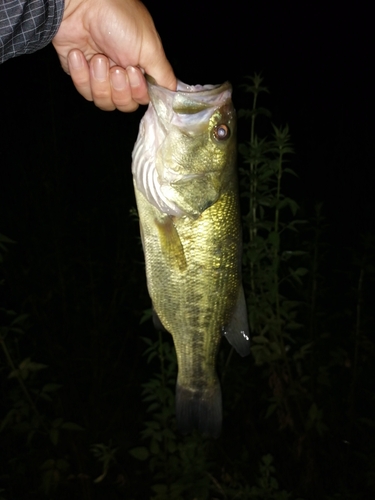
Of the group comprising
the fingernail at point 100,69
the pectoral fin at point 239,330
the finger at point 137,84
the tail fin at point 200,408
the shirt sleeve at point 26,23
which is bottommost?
the tail fin at point 200,408

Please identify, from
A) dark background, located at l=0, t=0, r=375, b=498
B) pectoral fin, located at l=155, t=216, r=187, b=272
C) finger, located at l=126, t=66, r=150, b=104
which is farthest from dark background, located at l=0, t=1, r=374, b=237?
pectoral fin, located at l=155, t=216, r=187, b=272

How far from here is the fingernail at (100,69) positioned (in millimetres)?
1837

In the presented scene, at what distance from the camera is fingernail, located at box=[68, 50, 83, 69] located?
5.99 ft

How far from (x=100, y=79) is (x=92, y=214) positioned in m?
3.33

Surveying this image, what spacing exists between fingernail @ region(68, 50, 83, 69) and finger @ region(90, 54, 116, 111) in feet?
0.14

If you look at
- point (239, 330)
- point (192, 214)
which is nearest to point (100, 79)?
point (192, 214)

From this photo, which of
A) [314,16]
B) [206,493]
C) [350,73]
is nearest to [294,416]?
[206,493]

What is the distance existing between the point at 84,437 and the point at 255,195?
7.95 ft

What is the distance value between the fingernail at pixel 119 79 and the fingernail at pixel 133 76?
22 millimetres

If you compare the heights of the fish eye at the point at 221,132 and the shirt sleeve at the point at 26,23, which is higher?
the shirt sleeve at the point at 26,23

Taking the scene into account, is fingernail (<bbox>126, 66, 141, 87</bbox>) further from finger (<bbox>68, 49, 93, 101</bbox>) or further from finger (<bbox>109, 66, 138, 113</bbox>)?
finger (<bbox>68, 49, 93, 101</bbox>)

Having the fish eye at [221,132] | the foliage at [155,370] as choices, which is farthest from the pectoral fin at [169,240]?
the foliage at [155,370]

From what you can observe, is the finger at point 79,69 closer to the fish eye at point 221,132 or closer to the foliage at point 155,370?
the fish eye at point 221,132

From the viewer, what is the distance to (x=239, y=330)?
2.08 metres
